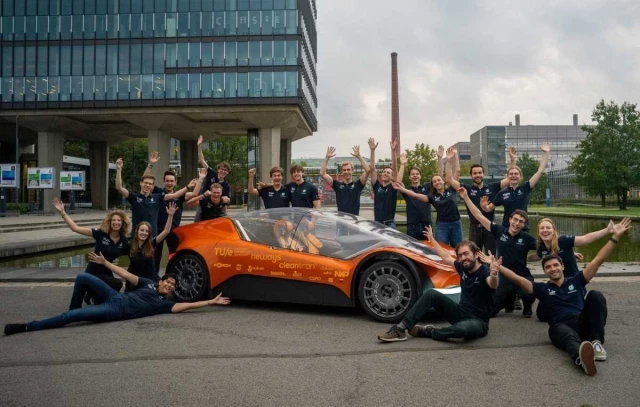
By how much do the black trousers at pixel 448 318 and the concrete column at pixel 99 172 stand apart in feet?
192

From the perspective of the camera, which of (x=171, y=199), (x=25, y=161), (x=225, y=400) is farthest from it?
(x=25, y=161)

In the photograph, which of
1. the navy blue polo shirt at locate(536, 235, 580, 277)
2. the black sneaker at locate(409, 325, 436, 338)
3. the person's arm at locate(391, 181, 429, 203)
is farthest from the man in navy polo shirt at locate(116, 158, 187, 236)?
the navy blue polo shirt at locate(536, 235, 580, 277)

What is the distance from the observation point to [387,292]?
20.9 ft

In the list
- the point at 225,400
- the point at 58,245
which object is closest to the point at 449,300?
the point at 225,400

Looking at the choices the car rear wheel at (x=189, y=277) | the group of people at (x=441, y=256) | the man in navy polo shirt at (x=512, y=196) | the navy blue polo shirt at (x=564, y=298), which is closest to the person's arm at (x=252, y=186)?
the group of people at (x=441, y=256)

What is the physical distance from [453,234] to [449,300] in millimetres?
3593

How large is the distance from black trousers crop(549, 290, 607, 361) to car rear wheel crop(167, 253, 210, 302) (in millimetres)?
4238

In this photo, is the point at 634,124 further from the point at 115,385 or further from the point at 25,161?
the point at 25,161

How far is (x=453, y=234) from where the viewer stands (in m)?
9.14

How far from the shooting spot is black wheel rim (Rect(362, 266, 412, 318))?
20.6 ft

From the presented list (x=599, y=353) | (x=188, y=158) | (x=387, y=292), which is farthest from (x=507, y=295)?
(x=188, y=158)

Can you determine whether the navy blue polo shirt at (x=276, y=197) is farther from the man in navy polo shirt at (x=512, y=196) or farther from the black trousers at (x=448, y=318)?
the black trousers at (x=448, y=318)

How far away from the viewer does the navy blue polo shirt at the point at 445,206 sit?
29.6 ft

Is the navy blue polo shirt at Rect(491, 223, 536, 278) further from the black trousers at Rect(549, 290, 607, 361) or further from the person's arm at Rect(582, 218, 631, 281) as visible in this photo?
the black trousers at Rect(549, 290, 607, 361)
